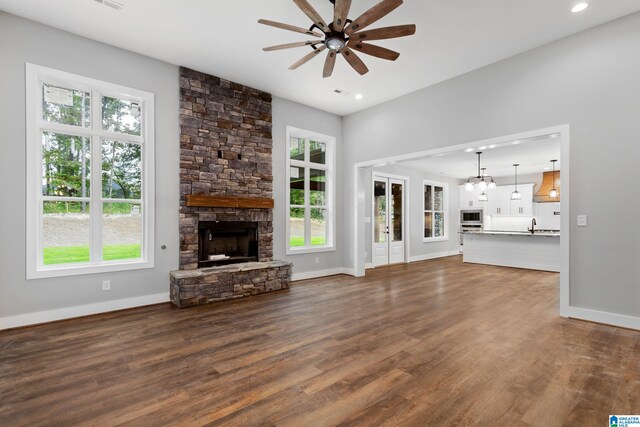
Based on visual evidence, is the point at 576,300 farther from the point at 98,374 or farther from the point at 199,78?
the point at 199,78

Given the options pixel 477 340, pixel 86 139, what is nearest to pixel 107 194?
pixel 86 139

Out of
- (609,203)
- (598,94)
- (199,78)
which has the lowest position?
(609,203)

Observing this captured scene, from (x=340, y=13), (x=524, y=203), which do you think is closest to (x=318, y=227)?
(x=340, y=13)

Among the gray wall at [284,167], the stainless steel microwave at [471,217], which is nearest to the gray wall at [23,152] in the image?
the gray wall at [284,167]

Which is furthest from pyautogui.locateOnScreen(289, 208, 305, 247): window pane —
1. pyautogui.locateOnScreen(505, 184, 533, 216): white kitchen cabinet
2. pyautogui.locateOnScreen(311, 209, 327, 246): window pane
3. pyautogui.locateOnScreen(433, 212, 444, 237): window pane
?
pyautogui.locateOnScreen(505, 184, 533, 216): white kitchen cabinet

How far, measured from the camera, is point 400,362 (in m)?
2.62

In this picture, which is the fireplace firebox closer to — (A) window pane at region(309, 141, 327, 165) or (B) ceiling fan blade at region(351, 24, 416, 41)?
(A) window pane at region(309, 141, 327, 165)

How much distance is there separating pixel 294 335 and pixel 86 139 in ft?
12.4

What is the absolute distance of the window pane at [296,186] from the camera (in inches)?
245

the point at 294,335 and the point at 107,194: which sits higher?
the point at 107,194

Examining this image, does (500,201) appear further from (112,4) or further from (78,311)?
(78,311)

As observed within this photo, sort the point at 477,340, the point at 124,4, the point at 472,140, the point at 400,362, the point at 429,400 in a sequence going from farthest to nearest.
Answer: the point at 472,140 → the point at 124,4 → the point at 477,340 → the point at 400,362 → the point at 429,400

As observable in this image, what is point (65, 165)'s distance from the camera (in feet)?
13.0

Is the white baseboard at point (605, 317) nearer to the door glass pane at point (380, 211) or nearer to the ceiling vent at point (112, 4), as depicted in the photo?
the door glass pane at point (380, 211)
